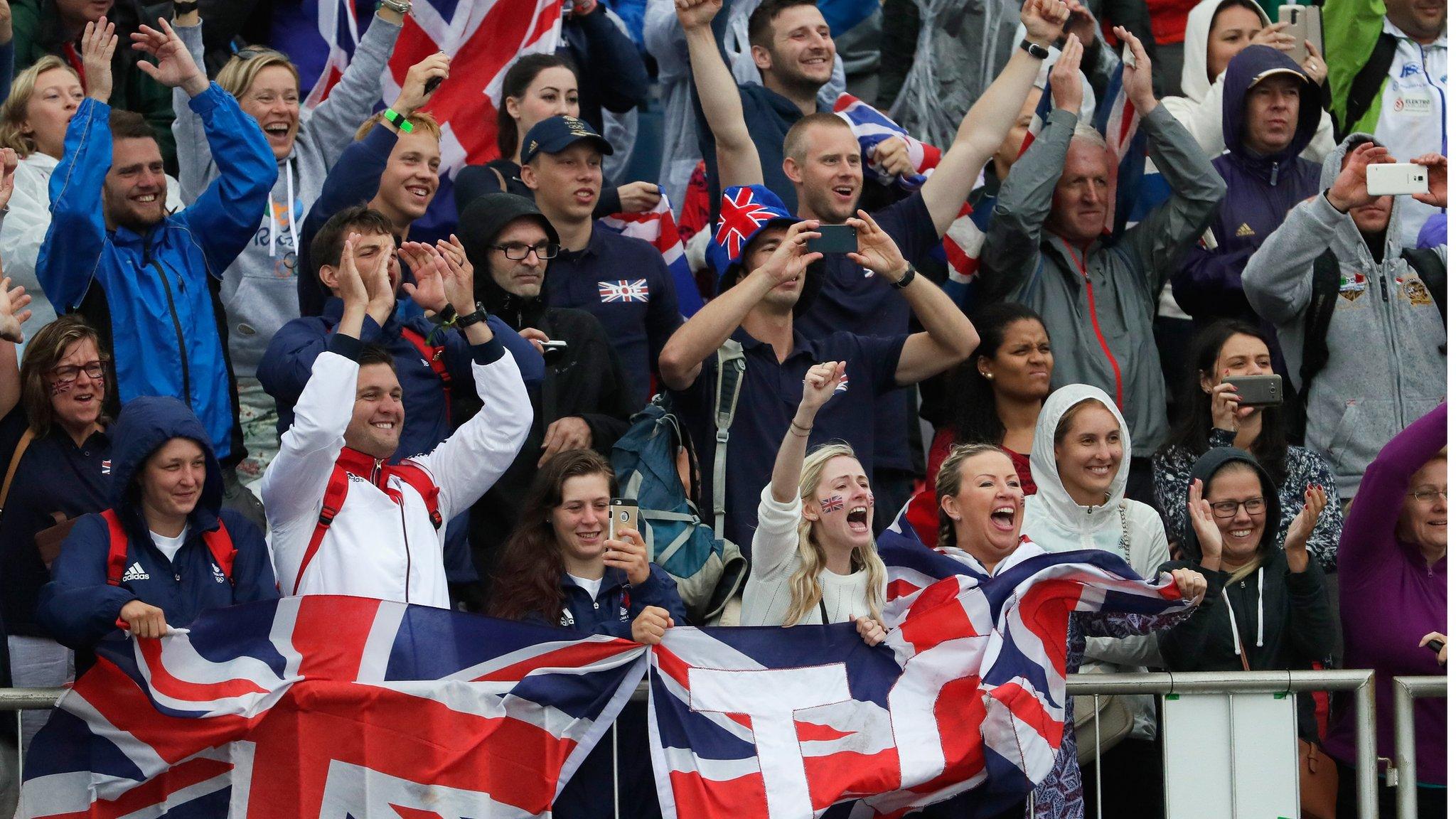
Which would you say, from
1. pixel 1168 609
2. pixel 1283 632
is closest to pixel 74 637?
pixel 1168 609

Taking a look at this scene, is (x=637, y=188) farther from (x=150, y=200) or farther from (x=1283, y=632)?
(x=1283, y=632)

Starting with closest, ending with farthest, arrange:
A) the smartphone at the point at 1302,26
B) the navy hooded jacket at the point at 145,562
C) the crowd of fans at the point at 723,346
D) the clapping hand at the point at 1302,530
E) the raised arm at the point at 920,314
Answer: the navy hooded jacket at the point at 145,562 < the crowd of fans at the point at 723,346 < the clapping hand at the point at 1302,530 < the raised arm at the point at 920,314 < the smartphone at the point at 1302,26

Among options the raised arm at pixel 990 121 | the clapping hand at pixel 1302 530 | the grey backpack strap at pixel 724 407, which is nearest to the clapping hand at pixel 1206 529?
the clapping hand at pixel 1302 530

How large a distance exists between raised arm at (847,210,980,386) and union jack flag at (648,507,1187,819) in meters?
1.25

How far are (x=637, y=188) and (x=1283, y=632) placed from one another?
10.6ft

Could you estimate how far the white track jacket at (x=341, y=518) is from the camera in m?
6.39

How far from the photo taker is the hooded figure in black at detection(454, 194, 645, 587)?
7512 millimetres

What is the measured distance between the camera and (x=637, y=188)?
868 centimetres

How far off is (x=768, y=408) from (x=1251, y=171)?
306 centimetres

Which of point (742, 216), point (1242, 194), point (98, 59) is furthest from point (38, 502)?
point (1242, 194)

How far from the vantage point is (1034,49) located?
8.84 metres

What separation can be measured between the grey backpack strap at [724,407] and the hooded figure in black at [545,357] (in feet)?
1.18

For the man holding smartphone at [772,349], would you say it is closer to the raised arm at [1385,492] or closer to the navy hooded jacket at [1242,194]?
the raised arm at [1385,492]

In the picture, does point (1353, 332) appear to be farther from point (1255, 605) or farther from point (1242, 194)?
point (1255, 605)
